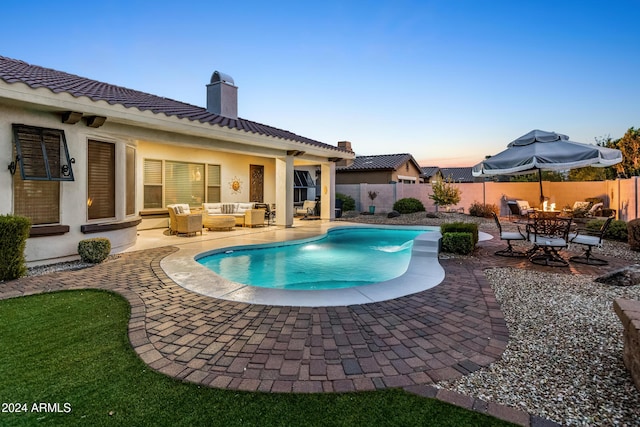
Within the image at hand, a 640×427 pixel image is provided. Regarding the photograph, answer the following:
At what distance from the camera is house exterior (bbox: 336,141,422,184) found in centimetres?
2714

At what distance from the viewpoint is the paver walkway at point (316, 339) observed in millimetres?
2807

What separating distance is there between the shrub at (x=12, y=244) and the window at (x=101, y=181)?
218 cm

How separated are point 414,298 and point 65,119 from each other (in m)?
8.50

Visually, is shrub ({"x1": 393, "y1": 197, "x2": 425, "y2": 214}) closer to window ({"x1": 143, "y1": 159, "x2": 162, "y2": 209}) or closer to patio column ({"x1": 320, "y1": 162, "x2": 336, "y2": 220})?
patio column ({"x1": 320, "y1": 162, "x2": 336, "y2": 220})

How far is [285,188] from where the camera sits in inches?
583

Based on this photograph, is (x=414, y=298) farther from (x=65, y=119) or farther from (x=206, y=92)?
(x=206, y=92)

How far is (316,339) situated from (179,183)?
12350 mm

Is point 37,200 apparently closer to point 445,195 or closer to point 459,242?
point 459,242

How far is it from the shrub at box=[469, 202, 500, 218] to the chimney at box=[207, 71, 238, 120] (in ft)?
47.8

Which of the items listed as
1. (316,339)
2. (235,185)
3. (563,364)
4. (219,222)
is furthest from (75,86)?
(563,364)

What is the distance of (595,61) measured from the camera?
12.2 meters

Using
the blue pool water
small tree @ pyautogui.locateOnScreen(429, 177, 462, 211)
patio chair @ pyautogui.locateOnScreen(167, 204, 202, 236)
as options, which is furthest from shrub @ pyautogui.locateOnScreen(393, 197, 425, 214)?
patio chair @ pyautogui.locateOnScreen(167, 204, 202, 236)

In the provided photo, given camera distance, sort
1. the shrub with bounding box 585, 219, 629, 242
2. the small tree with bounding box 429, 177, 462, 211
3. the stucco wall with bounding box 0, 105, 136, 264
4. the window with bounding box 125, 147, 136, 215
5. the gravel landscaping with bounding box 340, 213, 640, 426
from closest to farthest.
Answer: the gravel landscaping with bounding box 340, 213, 640, 426 → the stucco wall with bounding box 0, 105, 136, 264 → the window with bounding box 125, 147, 136, 215 → the shrub with bounding box 585, 219, 629, 242 → the small tree with bounding box 429, 177, 462, 211

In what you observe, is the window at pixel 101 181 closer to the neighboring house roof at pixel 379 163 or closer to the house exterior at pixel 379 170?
the house exterior at pixel 379 170
